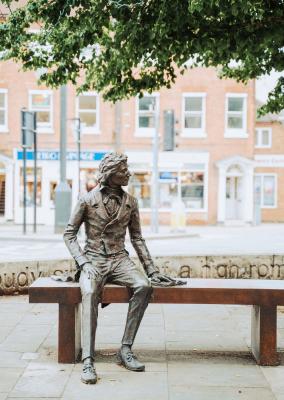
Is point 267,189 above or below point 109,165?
below

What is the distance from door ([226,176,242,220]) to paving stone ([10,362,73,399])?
29.3 metres

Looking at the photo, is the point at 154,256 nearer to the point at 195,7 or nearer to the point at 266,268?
the point at 266,268

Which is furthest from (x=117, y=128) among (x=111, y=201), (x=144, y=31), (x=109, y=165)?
(x=109, y=165)

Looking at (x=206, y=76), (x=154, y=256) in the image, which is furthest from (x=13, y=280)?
(x=206, y=76)

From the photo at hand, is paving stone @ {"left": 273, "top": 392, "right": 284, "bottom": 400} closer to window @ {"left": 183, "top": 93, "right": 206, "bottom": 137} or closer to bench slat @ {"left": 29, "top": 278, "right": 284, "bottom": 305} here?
bench slat @ {"left": 29, "top": 278, "right": 284, "bottom": 305}

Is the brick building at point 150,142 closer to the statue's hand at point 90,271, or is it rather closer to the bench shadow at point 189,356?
the bench shadow at point 189,356

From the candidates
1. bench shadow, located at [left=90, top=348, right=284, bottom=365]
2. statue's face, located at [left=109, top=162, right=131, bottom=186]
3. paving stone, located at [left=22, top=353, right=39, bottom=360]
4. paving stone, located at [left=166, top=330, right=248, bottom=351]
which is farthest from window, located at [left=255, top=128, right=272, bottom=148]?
paving stone, located at [left=22, top=353, right=39, bottom=360]

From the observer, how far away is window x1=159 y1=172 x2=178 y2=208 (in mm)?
33438

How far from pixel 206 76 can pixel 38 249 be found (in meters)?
18.6

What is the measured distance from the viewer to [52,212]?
3278 cm

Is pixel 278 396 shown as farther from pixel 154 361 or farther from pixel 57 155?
pixel 57 155

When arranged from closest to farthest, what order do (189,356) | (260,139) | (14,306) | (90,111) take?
(189,356)
(14,306)
(90,111)
(260,139)

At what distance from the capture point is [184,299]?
5.82 metres

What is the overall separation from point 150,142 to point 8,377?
28.7 meters
